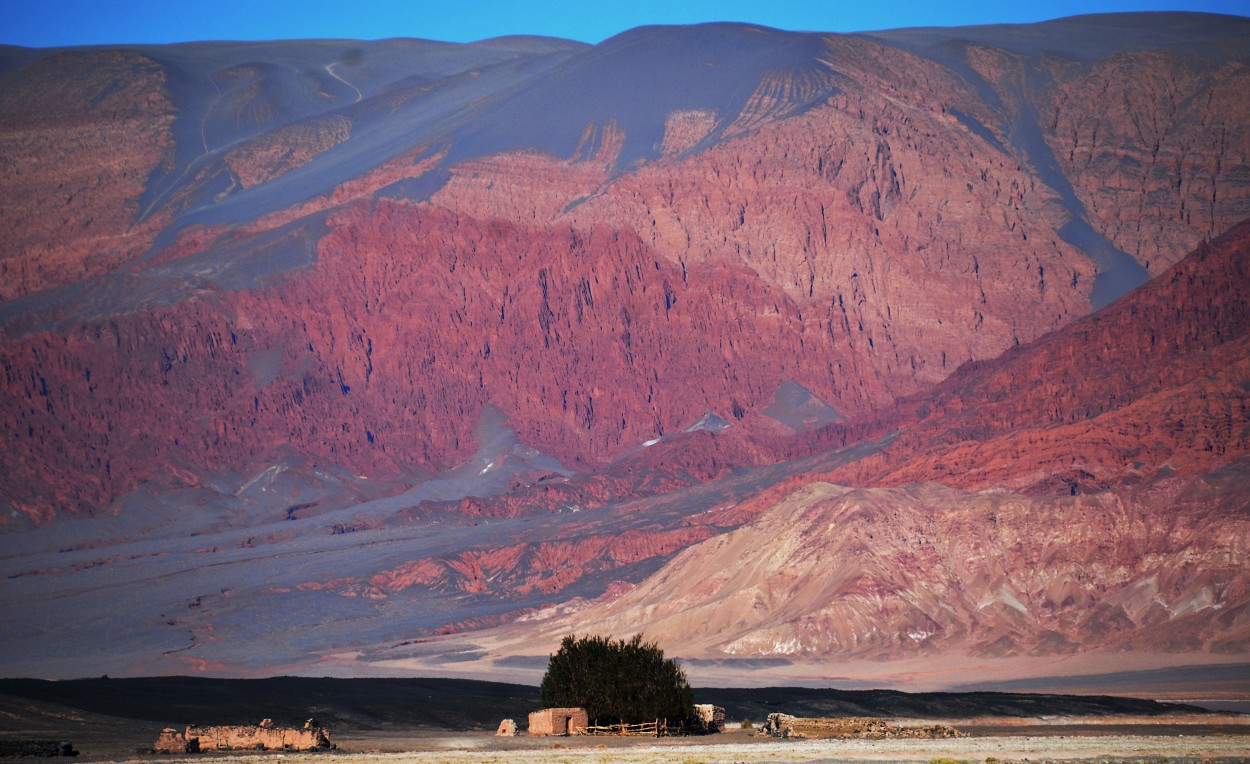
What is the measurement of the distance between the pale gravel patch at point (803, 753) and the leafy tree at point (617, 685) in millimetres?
4726

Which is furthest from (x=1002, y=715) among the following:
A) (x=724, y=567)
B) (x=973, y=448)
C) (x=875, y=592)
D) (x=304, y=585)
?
(x=304, y=585)

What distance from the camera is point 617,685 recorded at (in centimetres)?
6325

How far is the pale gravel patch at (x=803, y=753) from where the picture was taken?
165 ft

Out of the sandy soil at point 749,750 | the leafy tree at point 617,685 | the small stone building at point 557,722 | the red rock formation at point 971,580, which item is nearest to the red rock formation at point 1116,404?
the red rock formation at point 971,580

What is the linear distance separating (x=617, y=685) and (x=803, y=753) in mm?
11065

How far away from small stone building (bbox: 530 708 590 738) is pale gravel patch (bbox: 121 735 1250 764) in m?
2.30

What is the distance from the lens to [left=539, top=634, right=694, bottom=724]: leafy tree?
62938 millimetres

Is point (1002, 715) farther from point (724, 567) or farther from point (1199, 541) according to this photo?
point (724, 567)

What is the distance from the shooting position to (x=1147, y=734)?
223 feet

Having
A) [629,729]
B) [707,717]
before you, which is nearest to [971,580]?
[707,717]

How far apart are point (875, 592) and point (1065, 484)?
21370 millimetres

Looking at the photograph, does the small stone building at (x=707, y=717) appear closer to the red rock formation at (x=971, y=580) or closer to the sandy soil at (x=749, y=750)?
the sandy soil at (x=749, y=750)

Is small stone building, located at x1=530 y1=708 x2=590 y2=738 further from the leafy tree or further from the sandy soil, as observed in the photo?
the sandy soil

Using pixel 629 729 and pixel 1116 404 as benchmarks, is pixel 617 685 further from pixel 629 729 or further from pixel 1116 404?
pixel 1116 404
